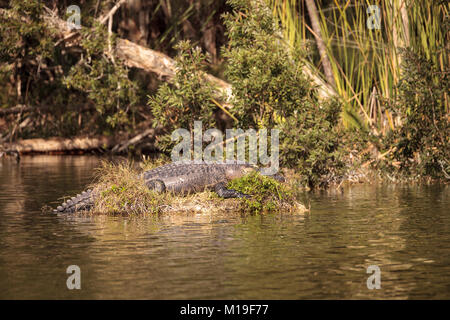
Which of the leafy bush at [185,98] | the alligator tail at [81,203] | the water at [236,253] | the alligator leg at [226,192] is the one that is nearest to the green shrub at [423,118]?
the water at [236,253]

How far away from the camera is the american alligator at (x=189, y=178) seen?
16953 mm

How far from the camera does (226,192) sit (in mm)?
17109

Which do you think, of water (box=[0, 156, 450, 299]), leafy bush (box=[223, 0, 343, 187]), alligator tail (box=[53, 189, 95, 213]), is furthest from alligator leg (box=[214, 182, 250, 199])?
leafy bush (box=[223, 0, 343, 187])

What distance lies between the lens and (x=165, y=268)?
11.4 meters

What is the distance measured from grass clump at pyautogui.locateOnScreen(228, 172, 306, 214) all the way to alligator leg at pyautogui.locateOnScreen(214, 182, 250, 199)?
0.08m

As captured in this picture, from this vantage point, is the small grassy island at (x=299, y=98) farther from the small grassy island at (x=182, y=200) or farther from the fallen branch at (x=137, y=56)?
the fallen branch at (x=137, y=56)

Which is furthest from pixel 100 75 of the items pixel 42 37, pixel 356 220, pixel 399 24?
pixel 356 220

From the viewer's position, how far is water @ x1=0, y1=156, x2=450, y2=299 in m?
10.2

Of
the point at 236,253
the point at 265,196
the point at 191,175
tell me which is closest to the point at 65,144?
the point at 191,175

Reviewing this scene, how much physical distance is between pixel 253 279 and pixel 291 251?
1979 mm

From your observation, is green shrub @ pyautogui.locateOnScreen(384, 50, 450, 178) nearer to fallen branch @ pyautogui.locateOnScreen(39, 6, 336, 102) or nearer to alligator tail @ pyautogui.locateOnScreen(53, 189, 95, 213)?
alligator tail @ pyautogui.locateOnScreen(53, 189, 95, 213)

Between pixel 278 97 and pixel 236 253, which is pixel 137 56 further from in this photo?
pixel 236 253

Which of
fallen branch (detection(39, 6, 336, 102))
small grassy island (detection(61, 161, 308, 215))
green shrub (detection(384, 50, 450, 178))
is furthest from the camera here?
fallen branch (detection(39, 6, 336, 102))

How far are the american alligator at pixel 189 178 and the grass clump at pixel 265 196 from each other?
7.9 inches
